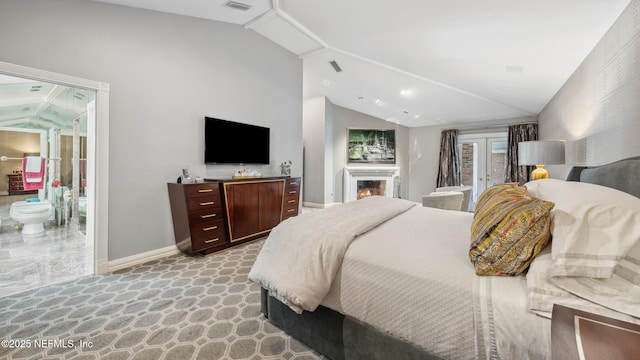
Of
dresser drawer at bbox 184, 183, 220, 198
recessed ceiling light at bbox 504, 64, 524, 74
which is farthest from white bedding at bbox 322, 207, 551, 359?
recessed ceiling light at bbox 504, 64, 524, 74

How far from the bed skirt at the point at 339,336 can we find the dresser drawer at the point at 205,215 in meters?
1.66

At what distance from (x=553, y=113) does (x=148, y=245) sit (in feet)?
19.2

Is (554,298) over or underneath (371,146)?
underneath

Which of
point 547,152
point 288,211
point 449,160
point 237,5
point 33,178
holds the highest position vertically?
point 237,5

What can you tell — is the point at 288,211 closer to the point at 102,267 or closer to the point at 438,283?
the point at 102,267

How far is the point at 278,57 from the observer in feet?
14.5

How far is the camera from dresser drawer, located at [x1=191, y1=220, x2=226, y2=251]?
2.86 meters

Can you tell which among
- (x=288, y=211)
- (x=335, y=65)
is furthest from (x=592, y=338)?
(x=335, y=65)

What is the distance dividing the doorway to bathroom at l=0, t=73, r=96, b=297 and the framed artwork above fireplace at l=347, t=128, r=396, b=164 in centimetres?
546

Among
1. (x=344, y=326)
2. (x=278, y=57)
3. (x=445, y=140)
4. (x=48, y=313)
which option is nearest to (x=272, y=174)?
(x=278, y=57)

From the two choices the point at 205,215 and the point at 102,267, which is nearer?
the point at 102,267

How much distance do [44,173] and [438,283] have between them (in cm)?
563

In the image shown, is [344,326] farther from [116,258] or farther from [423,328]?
[116,258]

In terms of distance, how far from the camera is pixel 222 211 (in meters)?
3.17
